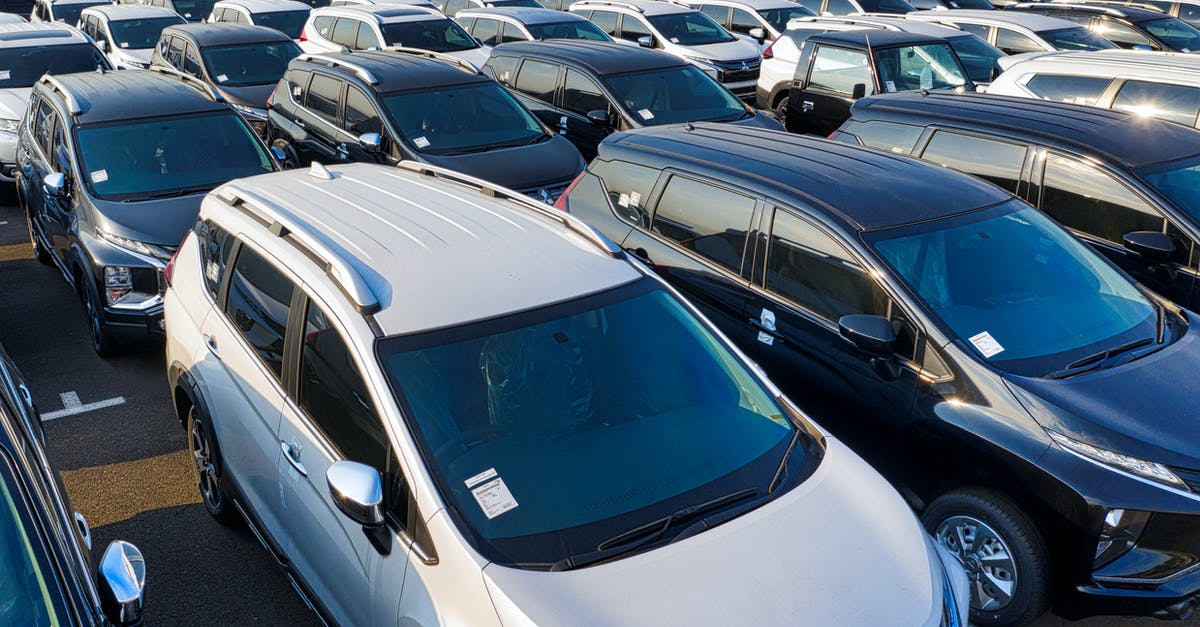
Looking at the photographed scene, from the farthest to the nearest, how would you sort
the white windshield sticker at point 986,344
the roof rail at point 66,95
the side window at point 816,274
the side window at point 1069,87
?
1. the side window at point 1069,87
2. the roof rail at point 66,95
3. the side window at point 816,274
4. the white windshield sticker at point 986,344

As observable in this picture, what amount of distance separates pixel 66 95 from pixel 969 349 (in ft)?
23.0

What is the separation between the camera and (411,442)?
322 cm

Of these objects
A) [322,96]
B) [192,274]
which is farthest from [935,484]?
[322,96]

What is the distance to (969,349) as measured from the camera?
4.32 m

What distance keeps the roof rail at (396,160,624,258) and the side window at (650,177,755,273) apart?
94cm

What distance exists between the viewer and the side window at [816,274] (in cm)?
466

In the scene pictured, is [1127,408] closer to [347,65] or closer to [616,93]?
[616,93]

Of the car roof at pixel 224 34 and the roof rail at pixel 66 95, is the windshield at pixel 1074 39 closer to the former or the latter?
the car roof at pixel 224 34

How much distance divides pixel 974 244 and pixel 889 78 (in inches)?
239

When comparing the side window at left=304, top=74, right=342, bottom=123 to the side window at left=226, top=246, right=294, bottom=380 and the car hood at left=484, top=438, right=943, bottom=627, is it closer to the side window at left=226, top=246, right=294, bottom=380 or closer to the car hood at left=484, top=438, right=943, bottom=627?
the side window at left=226, top=246, right=294, bottom=380

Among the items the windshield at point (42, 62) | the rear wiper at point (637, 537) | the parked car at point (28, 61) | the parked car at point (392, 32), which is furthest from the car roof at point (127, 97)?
the rear wiper at point (637, 537)

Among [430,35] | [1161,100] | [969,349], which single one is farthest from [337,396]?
[430,35]

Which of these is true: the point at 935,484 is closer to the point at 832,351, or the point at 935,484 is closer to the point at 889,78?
the point at 832,351

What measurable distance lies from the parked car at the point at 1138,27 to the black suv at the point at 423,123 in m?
8.05
